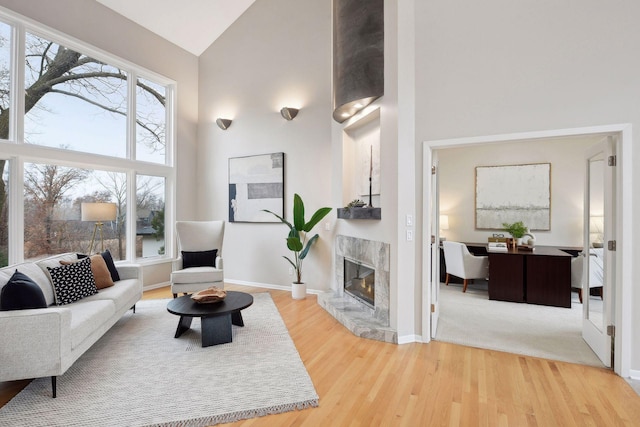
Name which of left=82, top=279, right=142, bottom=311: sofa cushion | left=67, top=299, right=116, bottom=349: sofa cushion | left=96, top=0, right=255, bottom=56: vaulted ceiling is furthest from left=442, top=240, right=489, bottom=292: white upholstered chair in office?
left=96, top=0, right=255, bottom=56: vaulted ceiling

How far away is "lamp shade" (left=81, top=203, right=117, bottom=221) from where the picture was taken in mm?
4062

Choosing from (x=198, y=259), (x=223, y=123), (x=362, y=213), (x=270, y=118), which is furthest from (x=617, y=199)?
(x=223, y=123)

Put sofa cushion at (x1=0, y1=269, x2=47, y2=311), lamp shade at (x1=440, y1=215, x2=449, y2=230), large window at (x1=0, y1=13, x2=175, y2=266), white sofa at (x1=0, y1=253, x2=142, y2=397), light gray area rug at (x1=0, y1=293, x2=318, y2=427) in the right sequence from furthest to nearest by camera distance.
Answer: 1. lamp shade at (x1=440, y1=215, x2=449, y2=230)
2. large window at (x1=0, y1=13, x2=175, y2=266)
3. sofa cushion at (x1=0, y1=269, x2=47, y2=311)
4. white sofa at (x1=0, y1=253, x2=142, y2=397)
5. light gray area rug at (x1=0, y1=293, x2=318, y2=427)

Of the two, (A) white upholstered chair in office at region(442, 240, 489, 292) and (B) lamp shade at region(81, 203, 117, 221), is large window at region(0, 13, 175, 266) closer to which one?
(B) lamp shade at region(81, 203, 117, 221)

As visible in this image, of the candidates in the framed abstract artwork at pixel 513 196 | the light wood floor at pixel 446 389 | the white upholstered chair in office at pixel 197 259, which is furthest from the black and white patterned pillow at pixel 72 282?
the framed abstract artwork at pixel 513 196

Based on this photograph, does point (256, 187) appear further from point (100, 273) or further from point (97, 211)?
point (100, 273)

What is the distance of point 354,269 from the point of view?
4309mm

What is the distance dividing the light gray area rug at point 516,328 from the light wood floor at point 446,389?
210mm

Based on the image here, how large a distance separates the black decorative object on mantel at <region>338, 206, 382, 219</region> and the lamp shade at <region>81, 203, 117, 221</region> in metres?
3.04

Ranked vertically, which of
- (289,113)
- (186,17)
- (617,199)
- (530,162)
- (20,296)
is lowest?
(20,296)

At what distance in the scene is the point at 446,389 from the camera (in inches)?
93.7

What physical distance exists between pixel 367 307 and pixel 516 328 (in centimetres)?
167

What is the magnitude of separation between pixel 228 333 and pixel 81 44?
170 inches

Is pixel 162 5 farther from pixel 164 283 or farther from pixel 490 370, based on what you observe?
pixel 490 370
